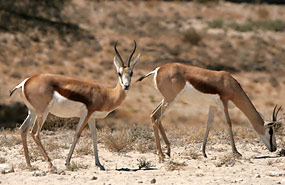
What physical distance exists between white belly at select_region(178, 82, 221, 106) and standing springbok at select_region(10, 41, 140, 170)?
1.81 meters

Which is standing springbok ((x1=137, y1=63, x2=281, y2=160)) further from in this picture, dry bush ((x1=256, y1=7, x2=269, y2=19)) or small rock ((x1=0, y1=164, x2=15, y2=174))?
dry bush ((x1=256, y1=7, x2=269, y2=19))

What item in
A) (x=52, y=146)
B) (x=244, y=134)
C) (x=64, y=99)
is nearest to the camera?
(x=64, y=99)

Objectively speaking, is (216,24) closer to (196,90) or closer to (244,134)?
(244,134)

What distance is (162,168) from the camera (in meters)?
11.5

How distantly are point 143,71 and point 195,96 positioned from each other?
19.3 meters

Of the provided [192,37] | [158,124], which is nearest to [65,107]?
[158,124]

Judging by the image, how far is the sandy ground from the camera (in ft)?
33.5

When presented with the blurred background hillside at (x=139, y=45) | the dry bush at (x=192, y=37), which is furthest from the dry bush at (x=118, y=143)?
the dry bush at (x=192, y=37)

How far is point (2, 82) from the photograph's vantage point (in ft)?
92.4

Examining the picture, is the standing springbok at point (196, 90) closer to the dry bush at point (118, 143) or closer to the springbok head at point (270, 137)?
the springbok head at point (270, 137)

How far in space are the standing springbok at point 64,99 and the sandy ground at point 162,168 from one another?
48 centimetres

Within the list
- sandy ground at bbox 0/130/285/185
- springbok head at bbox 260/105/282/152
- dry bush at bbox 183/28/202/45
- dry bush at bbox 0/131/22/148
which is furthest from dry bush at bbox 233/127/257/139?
dry bush at bbox 183/28/202/45

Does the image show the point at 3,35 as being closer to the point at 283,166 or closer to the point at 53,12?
the point at 53,12

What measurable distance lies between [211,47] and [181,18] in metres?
8.89
